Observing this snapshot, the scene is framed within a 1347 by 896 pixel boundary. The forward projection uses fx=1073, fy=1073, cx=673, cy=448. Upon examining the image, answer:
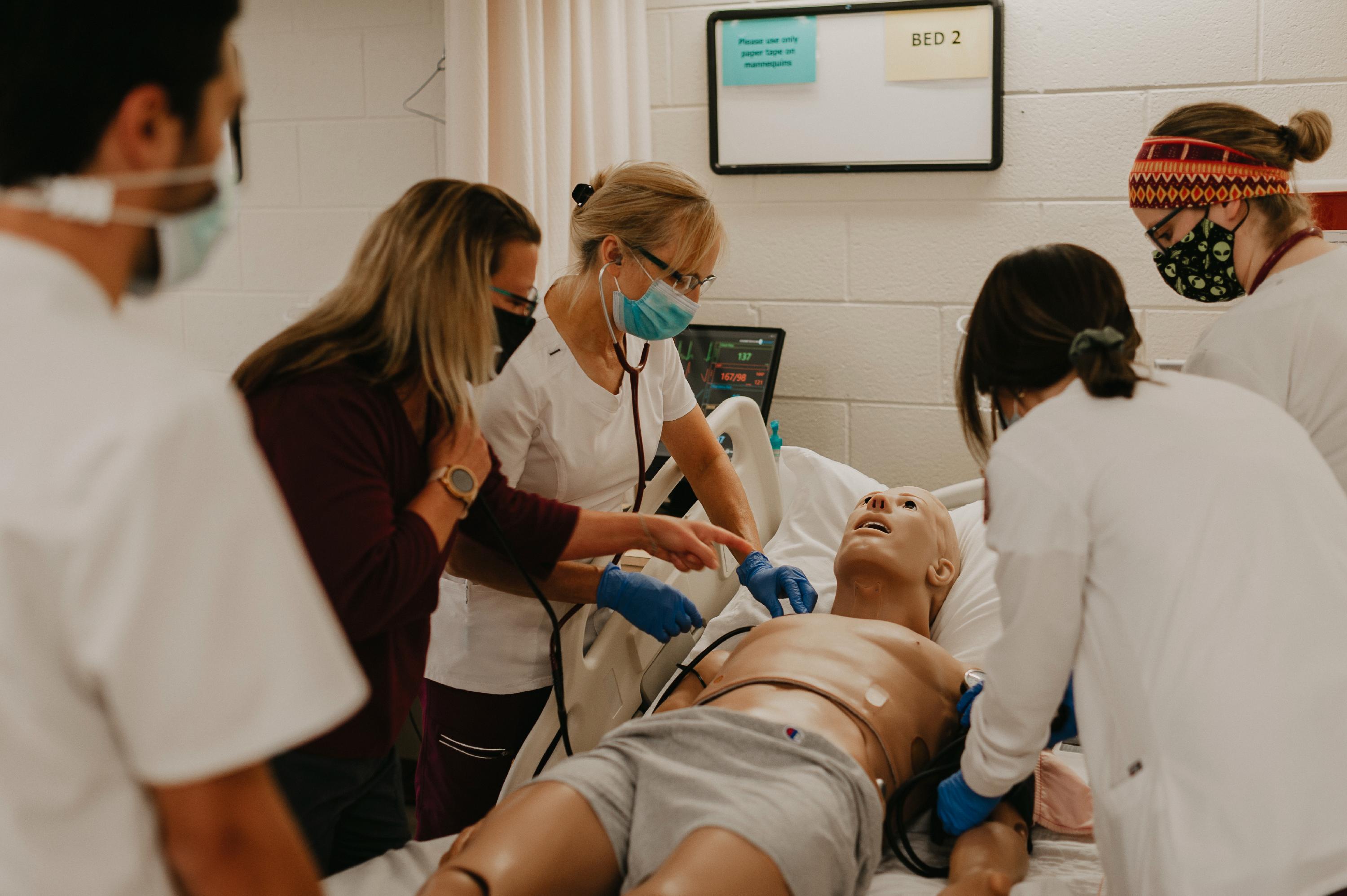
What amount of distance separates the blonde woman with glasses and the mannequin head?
37.9 inches

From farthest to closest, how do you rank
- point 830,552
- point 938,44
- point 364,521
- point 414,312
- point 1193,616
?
point 938,44 < point 830,552 < point 414,312 < point 364,521 < point 1193,616

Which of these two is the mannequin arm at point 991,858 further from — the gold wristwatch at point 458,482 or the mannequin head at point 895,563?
the gold wristwatch at point 458,482

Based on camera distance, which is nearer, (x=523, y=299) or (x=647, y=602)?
(x=523, y=299)

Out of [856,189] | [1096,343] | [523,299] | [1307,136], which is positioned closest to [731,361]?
[856,189]

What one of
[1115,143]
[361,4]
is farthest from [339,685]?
[361,4]

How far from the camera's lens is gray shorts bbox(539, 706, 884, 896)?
1.36 meters

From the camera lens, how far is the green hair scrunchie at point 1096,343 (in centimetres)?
115

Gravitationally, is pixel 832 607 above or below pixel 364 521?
below

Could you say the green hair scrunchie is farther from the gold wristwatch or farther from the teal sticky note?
the teal sticky note

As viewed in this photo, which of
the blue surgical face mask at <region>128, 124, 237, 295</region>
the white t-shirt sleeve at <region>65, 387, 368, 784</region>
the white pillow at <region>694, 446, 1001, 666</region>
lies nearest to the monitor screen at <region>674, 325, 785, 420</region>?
the white pillow at <region>694, 446, 1001, 666</region>

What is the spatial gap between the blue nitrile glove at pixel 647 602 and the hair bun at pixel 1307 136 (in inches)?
45.3

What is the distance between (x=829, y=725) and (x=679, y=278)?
2.55ft

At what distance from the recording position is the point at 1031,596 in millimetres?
1147

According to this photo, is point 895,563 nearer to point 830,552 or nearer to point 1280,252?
point 830,552
